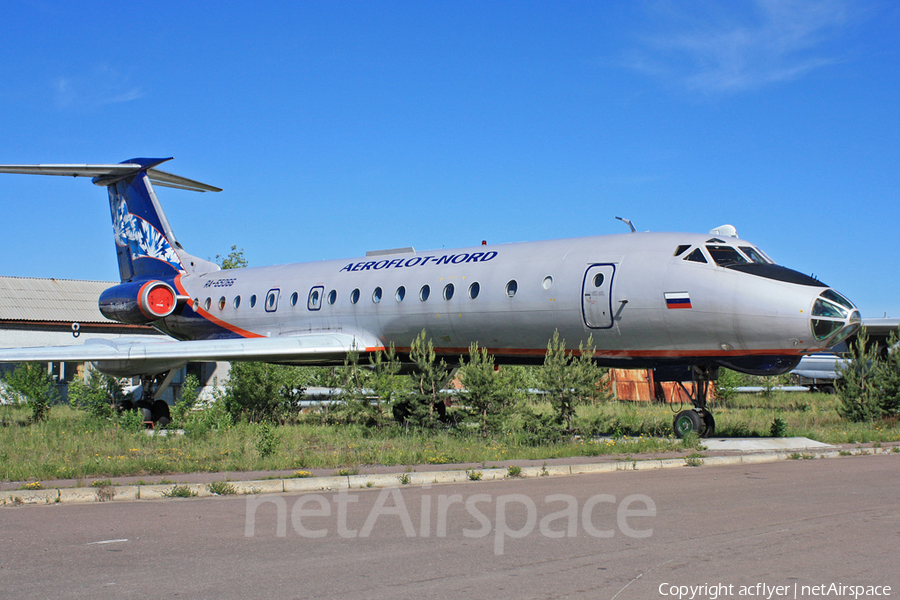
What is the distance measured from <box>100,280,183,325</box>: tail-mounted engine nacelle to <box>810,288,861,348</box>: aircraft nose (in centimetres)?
1697

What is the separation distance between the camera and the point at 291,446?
13461 millimetres

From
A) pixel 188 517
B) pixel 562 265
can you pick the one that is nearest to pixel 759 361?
pixel 562 265

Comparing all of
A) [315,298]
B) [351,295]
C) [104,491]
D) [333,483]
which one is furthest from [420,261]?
[104,491]

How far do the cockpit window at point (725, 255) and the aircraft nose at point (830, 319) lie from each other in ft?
4.96

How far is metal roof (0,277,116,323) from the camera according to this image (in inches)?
1352

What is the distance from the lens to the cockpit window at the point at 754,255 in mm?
14173

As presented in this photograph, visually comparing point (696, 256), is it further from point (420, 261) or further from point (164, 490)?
point (164, 490)

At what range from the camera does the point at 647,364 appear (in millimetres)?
14867

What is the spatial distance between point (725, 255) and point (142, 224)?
17.5 metres

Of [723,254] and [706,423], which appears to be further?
[706,423]

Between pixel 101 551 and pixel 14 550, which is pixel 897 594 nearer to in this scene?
pixel 101 551

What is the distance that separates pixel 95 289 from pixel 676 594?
41134 millimetres

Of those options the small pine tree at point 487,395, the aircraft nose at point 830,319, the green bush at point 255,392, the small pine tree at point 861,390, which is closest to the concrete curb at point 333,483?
the aircraft nose at point 830,319

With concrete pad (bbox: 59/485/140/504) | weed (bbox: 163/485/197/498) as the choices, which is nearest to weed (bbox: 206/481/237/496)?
weed (bbox: 163/485/197/498)
